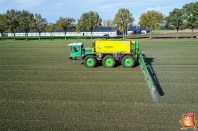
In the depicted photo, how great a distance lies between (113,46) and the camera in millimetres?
15211

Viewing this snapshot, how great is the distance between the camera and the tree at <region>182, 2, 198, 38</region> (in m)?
53.0

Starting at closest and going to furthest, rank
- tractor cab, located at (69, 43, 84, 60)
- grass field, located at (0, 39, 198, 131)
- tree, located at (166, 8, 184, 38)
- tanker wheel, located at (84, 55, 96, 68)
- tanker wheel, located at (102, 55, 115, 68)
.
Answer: grass field, located at (0, 39, 198, 131), tanker wheel, located at (102, 55, 115, 68), tanker wheel, located at (84, 55, 96, 68), tractor cab, located at (69, 43, 84, 60), tree, located at (166, 8, 184, 38)

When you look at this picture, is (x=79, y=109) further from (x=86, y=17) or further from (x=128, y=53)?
(x=86, y=17)

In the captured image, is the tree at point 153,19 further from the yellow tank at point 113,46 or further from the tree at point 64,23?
the yellow tank at point 113,46

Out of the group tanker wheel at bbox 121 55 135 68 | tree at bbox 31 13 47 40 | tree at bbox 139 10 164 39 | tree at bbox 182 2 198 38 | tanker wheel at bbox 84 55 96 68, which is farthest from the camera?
tree at bbox 31 13 47 40

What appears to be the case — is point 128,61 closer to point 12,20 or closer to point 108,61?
point 108,61

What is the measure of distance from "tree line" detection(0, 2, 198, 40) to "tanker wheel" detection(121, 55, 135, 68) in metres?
44.0

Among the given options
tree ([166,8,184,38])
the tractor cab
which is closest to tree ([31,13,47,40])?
tree ([166,8,184,38])

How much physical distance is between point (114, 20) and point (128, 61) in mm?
50306

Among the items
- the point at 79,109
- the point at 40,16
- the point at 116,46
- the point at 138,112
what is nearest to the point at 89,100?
the point at 79,109

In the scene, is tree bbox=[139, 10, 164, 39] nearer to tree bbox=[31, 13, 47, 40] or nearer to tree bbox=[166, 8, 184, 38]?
tree bbox=[166, 8, 184, 38]

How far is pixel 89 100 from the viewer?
28.3 feet

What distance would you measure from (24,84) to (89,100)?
4.21 metres

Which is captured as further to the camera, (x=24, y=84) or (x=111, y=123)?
(x=24, y=84)
